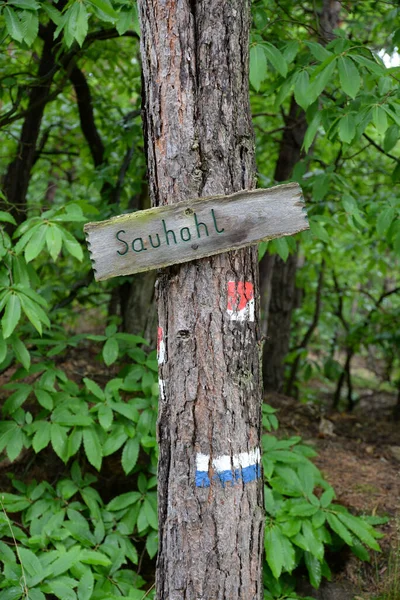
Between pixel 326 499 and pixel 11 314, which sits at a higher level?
pixel 11 314

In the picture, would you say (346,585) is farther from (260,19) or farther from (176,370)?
(260,19)

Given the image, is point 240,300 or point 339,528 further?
point 339,528

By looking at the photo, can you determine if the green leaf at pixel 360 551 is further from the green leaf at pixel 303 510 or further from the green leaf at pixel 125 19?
the green leaf at pixel 125 19

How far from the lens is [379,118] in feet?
7.00

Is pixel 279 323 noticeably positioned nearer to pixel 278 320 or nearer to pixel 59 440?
pixel 278 320

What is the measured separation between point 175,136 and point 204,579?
1256mm

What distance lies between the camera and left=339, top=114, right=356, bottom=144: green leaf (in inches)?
89.8

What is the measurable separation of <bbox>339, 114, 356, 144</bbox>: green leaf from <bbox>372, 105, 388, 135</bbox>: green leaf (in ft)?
0.48

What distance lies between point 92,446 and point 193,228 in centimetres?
150

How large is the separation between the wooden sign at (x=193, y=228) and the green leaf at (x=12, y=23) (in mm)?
1149

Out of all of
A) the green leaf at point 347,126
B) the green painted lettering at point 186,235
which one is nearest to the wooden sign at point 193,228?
the green painted lettering at point 186,235

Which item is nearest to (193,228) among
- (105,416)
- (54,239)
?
(54,239)

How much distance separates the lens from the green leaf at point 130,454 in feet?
8.61

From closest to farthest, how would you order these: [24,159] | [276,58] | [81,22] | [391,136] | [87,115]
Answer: [81,22]
[276,58]
[391,136]
[24,159]
[87,115]
